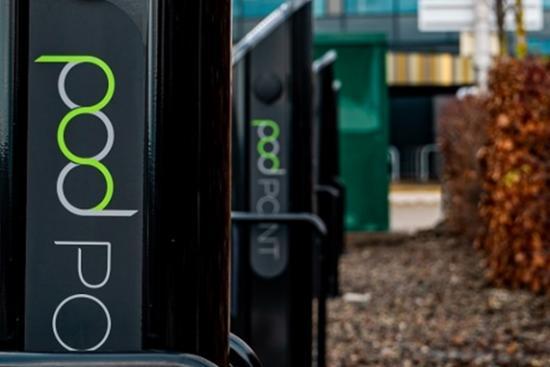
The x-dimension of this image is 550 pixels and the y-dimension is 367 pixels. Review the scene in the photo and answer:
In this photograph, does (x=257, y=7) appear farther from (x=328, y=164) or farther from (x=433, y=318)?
(x=433, y=318)

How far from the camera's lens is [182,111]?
119 cm

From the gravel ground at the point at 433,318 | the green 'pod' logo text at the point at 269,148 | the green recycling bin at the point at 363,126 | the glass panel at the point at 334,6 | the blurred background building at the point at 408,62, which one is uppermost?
the glass panel at the point at 334,6

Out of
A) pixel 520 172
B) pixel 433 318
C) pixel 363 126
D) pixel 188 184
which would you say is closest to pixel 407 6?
pixel 363 126

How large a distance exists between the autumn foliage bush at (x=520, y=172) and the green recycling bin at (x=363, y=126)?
4.12m

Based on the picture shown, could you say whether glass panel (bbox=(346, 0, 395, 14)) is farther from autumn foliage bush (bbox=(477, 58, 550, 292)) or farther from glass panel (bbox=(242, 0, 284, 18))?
autumn foliage bush (bbox=(477, 58, 550, 292))

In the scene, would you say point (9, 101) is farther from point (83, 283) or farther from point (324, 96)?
point (324, 96)

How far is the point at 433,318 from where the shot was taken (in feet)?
20.7

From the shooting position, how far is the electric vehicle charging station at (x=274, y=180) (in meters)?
3.59

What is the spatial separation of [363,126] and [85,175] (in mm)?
10429

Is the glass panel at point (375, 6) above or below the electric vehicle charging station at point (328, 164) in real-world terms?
above

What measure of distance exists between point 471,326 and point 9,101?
Result: 4978 mm

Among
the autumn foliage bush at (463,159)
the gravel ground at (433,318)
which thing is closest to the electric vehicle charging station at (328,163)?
the gravel ground at (433,318)

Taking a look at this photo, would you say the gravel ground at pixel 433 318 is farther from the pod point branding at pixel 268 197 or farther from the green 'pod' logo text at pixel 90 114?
the green 'pod' logo text at pixel 90 114

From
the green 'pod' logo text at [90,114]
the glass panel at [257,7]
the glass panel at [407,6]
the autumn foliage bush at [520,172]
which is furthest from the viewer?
the glass panel at [407,6]
